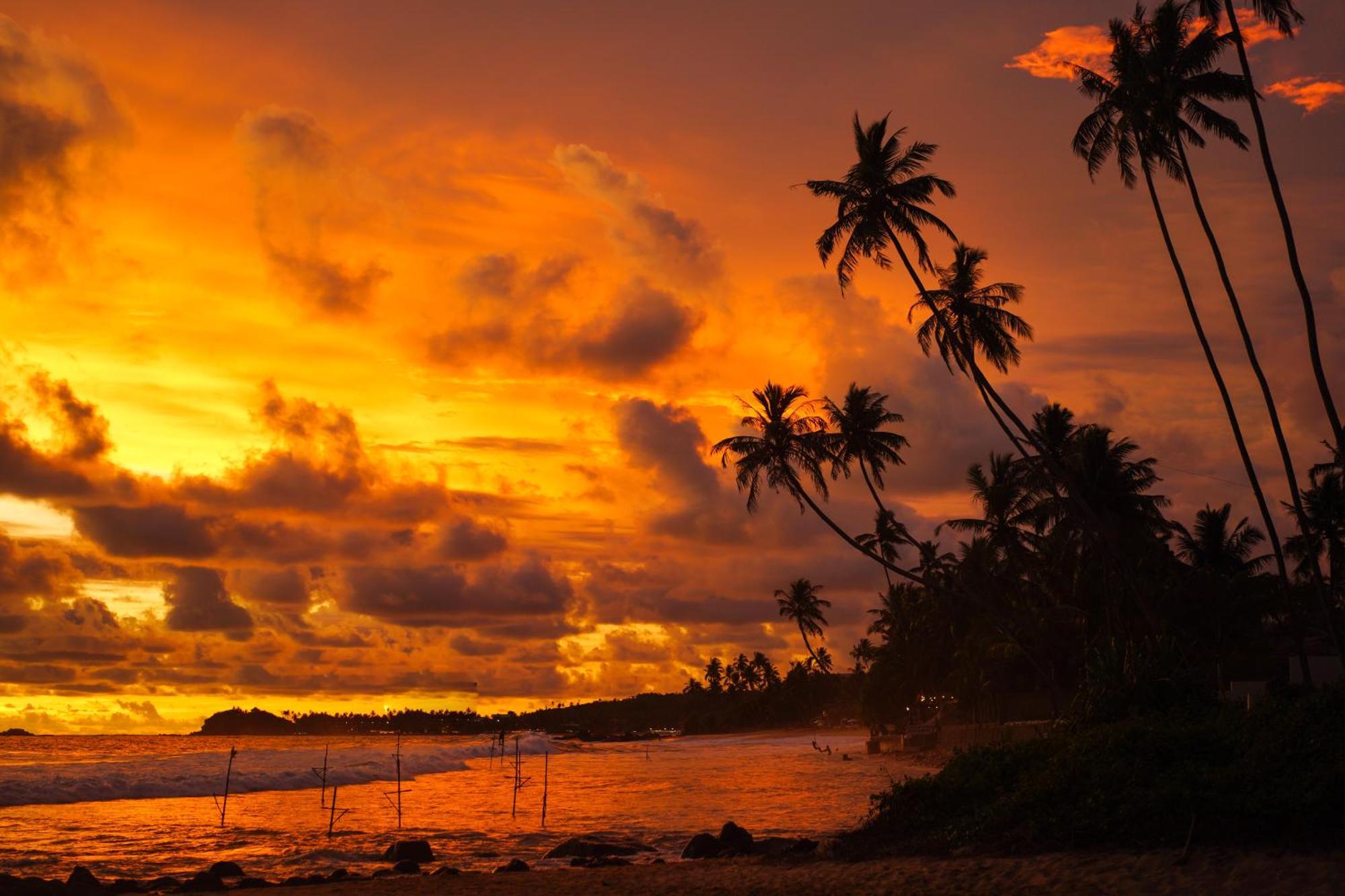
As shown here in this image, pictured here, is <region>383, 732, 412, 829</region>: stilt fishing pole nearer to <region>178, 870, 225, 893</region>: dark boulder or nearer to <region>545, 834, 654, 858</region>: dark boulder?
<region>545, 834, 654, 858</region>: dark boulder

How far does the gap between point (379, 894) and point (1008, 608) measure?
43.6 metres

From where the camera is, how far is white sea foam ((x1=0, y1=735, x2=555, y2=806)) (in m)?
45.4

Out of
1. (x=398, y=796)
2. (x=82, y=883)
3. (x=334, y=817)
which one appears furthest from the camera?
(x=398, y=796)

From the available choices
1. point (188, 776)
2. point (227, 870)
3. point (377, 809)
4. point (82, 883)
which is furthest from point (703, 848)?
point (188, 776)

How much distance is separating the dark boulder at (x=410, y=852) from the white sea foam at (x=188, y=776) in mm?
23919

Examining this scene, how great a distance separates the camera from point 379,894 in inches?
757

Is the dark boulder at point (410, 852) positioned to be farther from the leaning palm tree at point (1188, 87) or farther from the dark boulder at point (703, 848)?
the leaning palm tree at point (1188, 87)

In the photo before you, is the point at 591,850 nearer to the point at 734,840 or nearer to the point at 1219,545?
the point at 734,840

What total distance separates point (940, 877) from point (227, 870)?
15.6 m

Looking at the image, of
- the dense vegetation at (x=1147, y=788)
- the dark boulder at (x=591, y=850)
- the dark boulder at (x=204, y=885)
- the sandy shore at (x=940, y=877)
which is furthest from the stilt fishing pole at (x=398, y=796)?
the dense vegetation at (x=1147, y=788)

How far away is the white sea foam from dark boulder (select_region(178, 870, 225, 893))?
27061 mm

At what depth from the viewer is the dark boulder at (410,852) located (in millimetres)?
25219

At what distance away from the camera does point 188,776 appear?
55.0 metres

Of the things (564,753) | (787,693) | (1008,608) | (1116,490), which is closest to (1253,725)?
(1116,490)
